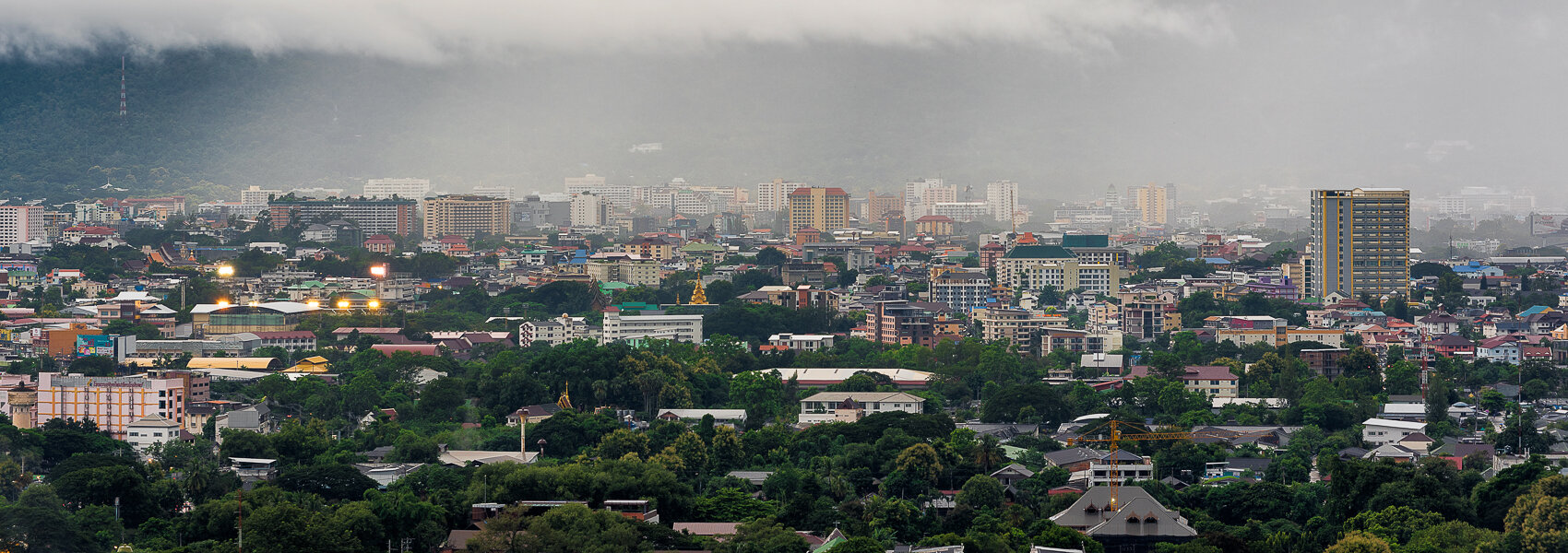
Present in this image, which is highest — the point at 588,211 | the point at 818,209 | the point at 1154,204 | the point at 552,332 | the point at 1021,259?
the point at 1154,204

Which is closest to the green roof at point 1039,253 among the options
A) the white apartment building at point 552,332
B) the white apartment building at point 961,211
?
the white apartment building at point 552,332

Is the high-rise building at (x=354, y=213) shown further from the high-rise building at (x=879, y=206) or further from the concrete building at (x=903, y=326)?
the concrete building at (x=903, y=326)

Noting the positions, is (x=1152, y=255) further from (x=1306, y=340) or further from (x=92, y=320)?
(x=92, y=320)

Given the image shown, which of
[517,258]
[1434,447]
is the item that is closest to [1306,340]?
[1434,447]

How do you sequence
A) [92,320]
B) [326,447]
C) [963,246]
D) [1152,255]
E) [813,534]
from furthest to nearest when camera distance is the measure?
[963,246]
[1152,255]
[92,320]
[326,447]
[813,534]

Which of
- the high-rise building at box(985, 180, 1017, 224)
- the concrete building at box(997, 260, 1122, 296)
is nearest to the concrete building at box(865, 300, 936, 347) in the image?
the concrete building at box(997, 260, 1122, 296)

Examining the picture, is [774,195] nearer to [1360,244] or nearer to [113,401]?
[1360,244]

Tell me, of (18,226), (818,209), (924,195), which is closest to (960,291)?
(818,209)
